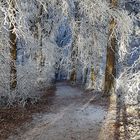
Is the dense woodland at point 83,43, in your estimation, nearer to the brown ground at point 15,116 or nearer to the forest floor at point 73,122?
the brown ground at point 15,116

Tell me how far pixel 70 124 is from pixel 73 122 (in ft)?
0.99

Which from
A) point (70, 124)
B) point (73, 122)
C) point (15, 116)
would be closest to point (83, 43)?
point (15, 116)

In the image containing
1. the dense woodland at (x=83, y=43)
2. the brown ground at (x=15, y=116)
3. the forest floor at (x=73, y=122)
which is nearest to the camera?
the forest floor at (x=73, y=122)

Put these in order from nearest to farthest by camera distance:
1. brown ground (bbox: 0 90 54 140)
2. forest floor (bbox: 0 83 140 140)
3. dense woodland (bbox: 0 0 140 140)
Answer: forest floor (bbox: 0 83 140 140), brown ground (bbox: 0 90 54 140), dense woodland (bbox: 0 0 140 140)

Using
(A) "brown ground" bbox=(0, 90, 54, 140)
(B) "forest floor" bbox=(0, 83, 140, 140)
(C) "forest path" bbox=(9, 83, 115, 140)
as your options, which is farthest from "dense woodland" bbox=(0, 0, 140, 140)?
(C) "forest path" bbox=(9, 83, 115, 140)

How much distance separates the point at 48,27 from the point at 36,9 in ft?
14.6

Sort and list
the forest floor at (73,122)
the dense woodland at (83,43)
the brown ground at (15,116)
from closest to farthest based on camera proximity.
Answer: the forest floor at (73,122), the brown ground at (15,116), the dense woodland at (83,43)

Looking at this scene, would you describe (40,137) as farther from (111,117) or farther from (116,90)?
(116,90)

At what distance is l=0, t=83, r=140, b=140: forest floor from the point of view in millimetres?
9938

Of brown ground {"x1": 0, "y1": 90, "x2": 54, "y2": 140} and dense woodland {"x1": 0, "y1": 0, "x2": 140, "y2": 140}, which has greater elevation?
dense woodland {"x1": 0, "y1": 0, "x2": 140, "y2": 140}

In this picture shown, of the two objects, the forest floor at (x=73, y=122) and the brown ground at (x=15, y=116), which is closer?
the forest floor at (x=73, y=122)

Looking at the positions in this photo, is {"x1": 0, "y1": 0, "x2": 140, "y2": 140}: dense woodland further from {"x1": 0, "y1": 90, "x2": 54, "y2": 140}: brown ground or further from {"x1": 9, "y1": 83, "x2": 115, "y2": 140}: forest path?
{"x1": 9, "y1": 83, "x2": 115, "y2": 140}: forest path

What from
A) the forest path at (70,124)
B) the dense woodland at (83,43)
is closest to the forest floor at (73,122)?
the forest path at (70,124)

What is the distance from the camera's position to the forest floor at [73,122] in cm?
994
